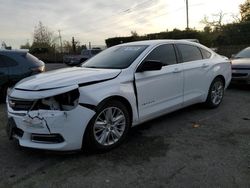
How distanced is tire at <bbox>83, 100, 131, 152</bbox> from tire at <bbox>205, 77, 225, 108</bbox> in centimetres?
265

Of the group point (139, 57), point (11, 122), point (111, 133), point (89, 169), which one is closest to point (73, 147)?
point (89, 169)

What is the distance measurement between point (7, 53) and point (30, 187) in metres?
5.74

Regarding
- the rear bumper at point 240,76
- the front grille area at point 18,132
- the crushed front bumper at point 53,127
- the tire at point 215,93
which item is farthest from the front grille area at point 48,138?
the rear bumper at point 240,76

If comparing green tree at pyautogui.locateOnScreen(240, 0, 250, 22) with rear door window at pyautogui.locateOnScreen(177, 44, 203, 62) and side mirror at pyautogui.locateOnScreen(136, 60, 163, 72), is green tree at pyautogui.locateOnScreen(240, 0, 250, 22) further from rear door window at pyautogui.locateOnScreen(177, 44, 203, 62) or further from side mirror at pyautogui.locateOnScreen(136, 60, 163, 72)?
side mirror at pyautogui.locateOnScreen(136, 60, 163, 72)

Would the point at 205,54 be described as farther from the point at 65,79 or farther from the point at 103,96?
the point at 65,79

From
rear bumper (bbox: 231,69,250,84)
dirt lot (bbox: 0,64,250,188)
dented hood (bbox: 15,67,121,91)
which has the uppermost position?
dented hood (bbox: 15,67,121,91)

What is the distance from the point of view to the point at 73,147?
4086 mm

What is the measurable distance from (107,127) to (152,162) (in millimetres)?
848

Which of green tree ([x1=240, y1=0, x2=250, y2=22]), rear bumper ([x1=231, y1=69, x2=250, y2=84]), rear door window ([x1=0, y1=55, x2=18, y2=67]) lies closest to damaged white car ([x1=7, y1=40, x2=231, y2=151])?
rear door window ([x1=0, y1=55, x2=18, y2=67])

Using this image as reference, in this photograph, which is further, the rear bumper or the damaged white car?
the rear bumper

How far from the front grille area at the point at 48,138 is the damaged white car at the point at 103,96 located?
0.01 meters

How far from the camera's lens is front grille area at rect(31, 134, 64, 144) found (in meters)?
4.01

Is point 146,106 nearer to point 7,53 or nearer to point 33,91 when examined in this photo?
point 33,91

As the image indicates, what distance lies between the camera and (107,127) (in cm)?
447
